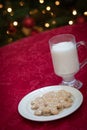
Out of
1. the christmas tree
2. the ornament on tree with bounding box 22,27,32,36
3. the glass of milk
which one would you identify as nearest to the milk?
the glass of milk

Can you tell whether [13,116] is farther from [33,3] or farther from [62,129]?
[33,3]

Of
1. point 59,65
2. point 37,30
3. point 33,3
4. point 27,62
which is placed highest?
point 59,65

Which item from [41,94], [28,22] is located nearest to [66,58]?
[41,94]

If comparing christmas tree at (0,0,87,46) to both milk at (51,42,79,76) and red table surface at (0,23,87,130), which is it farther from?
milk at (51,42,79,76)

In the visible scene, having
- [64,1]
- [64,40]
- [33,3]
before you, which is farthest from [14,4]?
[64,40]

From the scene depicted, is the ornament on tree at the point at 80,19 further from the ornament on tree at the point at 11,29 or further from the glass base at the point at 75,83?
the glass base at the point at 75,83
